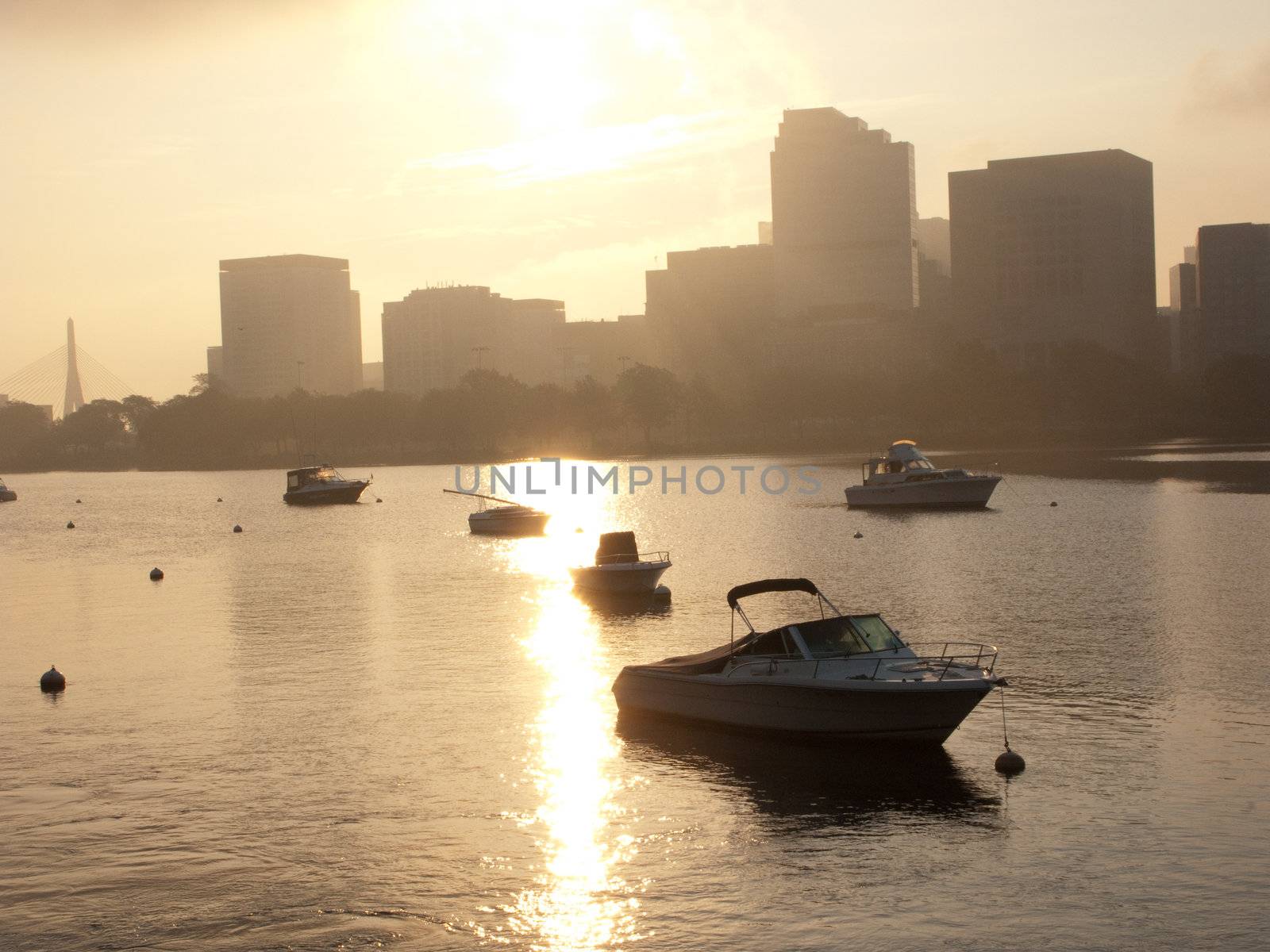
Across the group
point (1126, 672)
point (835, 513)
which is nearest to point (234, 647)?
point (1126, 672)

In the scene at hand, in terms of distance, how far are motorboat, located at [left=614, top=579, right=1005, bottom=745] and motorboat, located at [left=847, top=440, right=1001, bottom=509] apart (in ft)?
273

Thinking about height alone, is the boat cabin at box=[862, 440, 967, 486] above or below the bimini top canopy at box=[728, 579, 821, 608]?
above

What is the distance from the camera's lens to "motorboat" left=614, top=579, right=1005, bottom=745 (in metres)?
33.3

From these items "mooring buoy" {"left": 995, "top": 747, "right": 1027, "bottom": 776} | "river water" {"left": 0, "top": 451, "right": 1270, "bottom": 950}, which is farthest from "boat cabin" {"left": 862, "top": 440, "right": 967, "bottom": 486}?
"mooring buoy" {"left": 995, "top": 747, "right": 1027, "bottom": 776}

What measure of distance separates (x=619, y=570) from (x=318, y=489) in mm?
100174

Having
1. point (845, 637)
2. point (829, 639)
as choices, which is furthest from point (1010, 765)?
point (829, 639)

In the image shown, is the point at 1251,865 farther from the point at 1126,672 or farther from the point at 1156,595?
the point at 1156,595

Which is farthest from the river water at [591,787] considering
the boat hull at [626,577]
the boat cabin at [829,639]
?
the boat cabin at [829,639]

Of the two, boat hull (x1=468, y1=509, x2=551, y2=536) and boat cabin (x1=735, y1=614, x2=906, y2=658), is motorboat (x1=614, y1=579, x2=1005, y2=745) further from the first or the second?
boat hull (x1=468, y1=509, x2=551, y2=536)

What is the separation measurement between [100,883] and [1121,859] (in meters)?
20.2

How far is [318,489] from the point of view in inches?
6225

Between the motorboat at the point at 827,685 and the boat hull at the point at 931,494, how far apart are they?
82.9 meters

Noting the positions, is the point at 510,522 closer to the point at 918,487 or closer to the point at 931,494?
the point at 918,487

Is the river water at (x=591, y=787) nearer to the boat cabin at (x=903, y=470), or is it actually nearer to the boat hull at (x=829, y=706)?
the boat hull at (x=829, y=706)
